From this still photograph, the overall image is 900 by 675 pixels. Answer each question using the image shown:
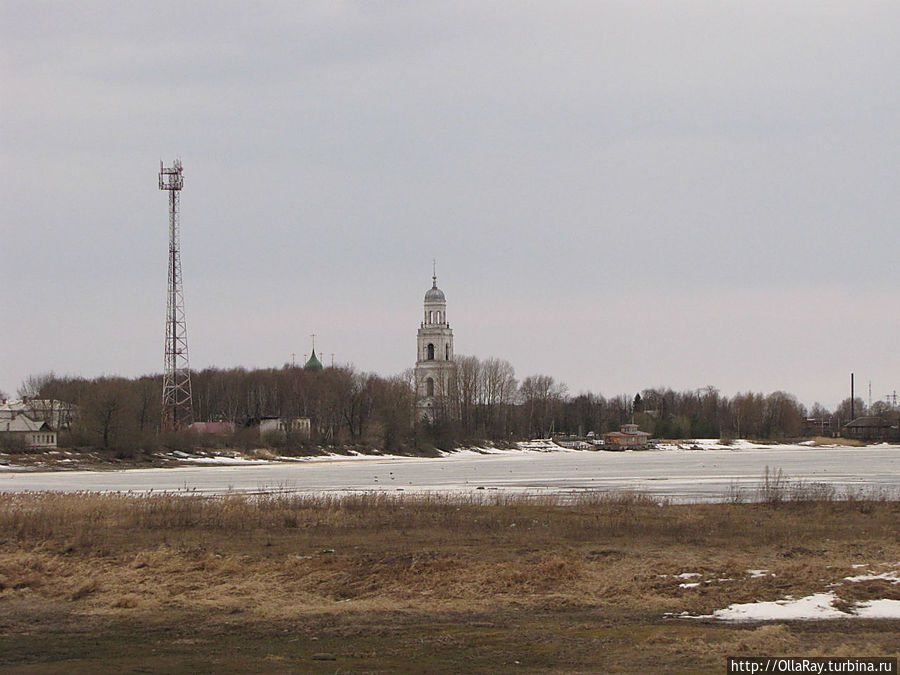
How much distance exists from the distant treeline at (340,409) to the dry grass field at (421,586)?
2721 inches

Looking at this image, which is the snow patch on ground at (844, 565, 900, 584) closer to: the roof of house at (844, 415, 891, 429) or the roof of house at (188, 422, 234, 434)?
the roof of house at (188, 422, 234, 434)

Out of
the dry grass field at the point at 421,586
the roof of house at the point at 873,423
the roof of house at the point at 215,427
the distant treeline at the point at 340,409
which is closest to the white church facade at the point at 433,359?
the distant treeline at the point at 340,409

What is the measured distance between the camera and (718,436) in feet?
643

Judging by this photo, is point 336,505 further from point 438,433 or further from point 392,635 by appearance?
point 438,433

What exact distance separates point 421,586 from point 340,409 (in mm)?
122312

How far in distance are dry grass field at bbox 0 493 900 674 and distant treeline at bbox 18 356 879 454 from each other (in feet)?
227

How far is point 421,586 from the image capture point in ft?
63.1

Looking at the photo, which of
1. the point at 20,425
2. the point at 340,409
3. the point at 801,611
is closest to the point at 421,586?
the point at 801,611

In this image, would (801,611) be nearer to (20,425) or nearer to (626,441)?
(20,425)

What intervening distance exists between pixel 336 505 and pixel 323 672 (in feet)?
66.2

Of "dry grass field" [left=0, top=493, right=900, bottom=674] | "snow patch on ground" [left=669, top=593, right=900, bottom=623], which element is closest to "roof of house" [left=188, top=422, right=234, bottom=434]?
"dry grass field" [left=0, top=493, right=900, bottom=674]

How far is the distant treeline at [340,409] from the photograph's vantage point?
99250 mm

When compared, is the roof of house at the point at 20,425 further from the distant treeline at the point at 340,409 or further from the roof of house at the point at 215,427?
the roof of house at the point at 215,427

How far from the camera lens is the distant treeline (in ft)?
326
